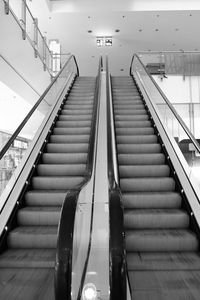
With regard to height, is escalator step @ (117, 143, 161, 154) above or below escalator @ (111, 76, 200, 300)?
above

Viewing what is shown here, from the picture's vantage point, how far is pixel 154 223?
351 centimetres

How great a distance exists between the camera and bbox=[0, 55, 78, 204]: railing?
13.0ft

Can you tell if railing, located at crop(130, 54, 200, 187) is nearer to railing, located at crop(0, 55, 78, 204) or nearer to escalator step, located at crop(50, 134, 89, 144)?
escalator step, located at crop(50, 134, 89, 144)

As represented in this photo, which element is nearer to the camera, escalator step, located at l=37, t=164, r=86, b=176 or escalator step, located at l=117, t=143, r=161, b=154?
escalator step, located at l=37, t=164, r=86, b=176

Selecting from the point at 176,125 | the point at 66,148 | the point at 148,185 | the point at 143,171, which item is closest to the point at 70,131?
the point at 66,148

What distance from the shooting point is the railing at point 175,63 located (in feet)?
34.0

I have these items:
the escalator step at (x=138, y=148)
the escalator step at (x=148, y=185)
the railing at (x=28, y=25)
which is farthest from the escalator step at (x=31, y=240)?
the railing at (x=28, y=25)

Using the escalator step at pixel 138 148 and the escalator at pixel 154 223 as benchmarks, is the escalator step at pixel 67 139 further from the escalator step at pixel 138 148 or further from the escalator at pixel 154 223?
the escalator step at pixel 138 148

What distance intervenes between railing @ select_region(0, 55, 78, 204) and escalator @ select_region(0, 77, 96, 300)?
338 mm

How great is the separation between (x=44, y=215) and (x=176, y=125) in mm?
3491

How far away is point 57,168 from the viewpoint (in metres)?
4.57

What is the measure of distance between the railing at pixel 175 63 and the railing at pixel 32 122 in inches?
127

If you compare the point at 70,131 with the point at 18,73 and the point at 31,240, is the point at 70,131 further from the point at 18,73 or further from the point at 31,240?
the point at 31,240

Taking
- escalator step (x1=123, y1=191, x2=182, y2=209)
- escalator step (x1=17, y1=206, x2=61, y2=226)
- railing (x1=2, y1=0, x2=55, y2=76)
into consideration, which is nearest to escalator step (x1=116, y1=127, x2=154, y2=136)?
escalator step (x1=123, y1=191, x2=182, y2=209)
